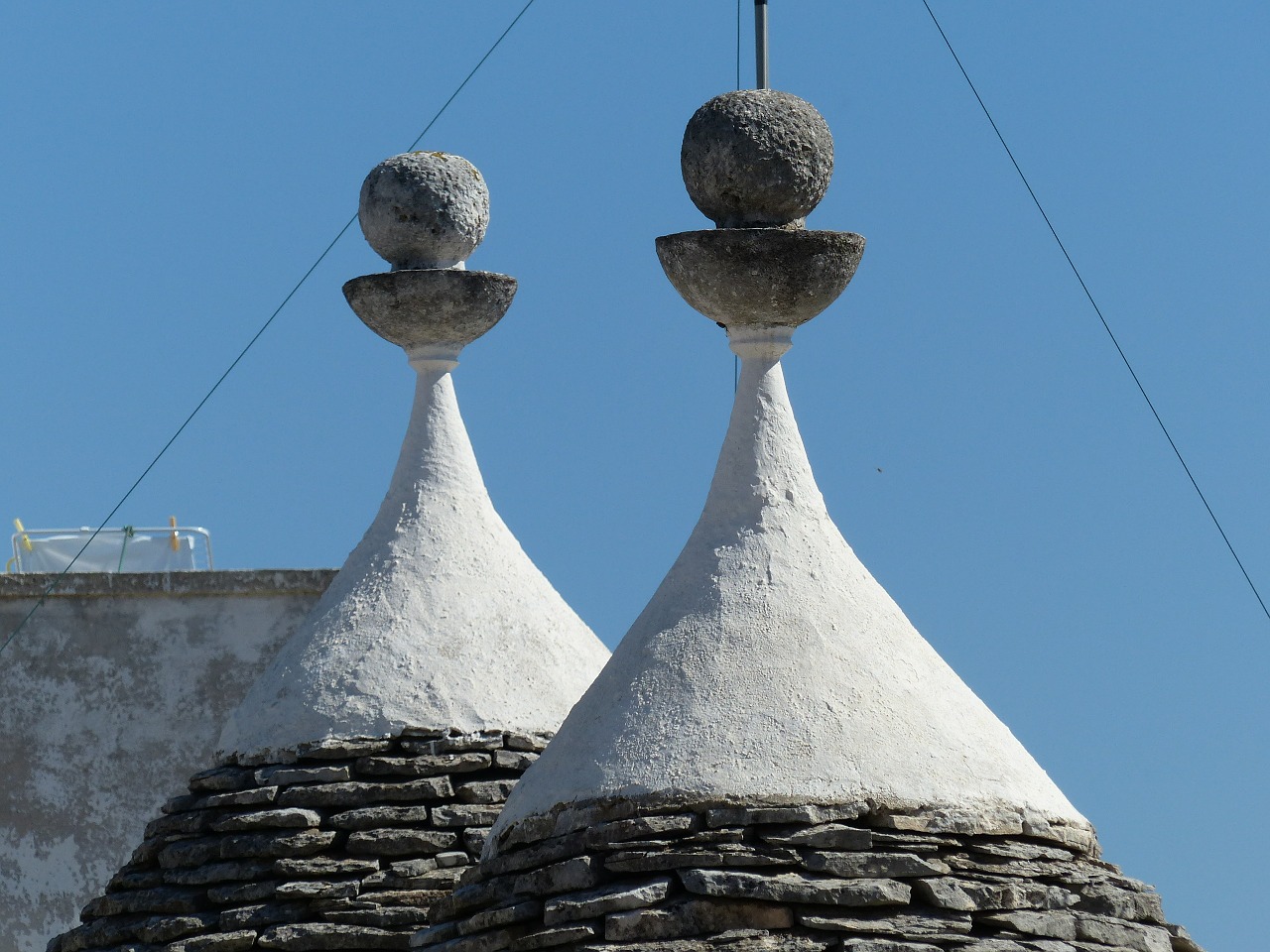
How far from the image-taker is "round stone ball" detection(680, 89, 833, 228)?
9508 mm

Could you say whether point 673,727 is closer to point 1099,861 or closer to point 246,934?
point 1099,861

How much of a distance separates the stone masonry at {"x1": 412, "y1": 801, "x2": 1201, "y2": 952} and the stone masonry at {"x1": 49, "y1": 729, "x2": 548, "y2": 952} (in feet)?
5.42

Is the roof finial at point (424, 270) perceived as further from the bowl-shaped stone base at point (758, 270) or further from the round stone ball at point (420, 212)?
the bowl-shaped stone base at point (758, 270)

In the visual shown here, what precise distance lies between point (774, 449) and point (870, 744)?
1331mm

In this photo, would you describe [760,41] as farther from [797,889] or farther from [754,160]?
[797,889]

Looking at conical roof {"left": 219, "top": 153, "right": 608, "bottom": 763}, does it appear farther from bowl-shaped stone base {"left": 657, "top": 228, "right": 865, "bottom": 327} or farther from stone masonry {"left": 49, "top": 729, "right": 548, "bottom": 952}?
bowl-shaped stone base {"left": 657, "top": 228, "right": 865, "bottom": 327}

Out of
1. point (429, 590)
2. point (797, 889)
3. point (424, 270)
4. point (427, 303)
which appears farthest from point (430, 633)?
point (797, 889)

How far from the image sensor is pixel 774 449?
9602 mm

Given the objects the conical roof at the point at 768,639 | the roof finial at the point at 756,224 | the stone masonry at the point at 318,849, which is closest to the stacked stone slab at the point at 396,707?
the stone masonry at the point at 318,849

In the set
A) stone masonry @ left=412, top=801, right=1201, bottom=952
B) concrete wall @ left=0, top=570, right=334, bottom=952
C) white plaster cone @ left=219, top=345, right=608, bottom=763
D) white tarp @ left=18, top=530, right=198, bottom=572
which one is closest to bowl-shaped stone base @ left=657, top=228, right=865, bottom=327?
stone masonry @ left=412, top=801, right=1201, bottom=952

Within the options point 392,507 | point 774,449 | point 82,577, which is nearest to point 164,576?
point 82,577

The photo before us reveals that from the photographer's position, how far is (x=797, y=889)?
8.20 metres

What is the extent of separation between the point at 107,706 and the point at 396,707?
558 centimetres

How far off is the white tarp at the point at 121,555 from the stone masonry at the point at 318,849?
685 cm
